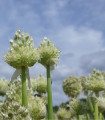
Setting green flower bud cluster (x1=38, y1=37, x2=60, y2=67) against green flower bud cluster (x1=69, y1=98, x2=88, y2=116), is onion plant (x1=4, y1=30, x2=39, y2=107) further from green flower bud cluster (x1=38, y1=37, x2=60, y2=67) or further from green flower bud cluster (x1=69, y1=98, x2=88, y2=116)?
green flower bud cluster (x1=69, y1=98, x2=88, y2=116)

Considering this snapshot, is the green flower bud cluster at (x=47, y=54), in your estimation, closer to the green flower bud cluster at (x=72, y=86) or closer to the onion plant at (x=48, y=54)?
the onion plant at (x=48, y=54)

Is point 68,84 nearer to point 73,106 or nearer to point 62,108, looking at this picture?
point 62,108

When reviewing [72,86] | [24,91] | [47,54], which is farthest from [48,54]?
[72,86]

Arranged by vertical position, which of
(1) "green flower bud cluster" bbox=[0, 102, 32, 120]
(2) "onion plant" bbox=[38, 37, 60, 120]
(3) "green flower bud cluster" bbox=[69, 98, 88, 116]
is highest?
(2) "onion plant" bbox=[38, 37, 60, 120]

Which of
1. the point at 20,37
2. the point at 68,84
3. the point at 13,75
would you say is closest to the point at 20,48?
the point at 20,37

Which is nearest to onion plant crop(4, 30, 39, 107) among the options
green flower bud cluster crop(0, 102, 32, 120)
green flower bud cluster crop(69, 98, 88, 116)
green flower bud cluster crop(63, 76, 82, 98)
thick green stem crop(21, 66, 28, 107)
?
thick green stem crop(21, 66, 28, 107)

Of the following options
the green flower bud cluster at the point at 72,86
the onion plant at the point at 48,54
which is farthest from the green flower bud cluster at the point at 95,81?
the green flower bud cluster at the point at 72,86
